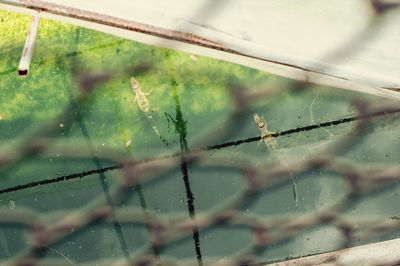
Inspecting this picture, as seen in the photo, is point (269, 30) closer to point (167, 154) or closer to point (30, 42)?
point (167, 154)

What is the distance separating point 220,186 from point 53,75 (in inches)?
36.4

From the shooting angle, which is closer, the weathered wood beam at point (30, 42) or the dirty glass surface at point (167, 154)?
the weathered wood beam at point (30, 42)

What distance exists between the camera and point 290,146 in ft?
6.88

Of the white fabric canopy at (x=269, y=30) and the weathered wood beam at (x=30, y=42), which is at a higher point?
the weathered wood beam at (x=30, y=42)

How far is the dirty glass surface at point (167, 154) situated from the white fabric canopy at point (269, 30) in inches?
2.3

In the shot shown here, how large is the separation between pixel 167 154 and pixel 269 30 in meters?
0.73

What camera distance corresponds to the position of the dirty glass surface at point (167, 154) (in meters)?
2.06

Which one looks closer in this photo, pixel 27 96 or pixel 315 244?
pixel 27 96

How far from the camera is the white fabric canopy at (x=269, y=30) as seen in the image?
202 centimetres

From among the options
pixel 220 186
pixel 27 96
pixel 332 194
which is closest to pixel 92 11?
pixel 27 96

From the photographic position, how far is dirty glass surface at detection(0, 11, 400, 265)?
2057 mm

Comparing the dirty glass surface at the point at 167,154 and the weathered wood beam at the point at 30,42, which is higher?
the weathered wood beam at the point at 30,42

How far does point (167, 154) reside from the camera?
6.85 feet

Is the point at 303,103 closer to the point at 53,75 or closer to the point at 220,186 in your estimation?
the point at 220,186
